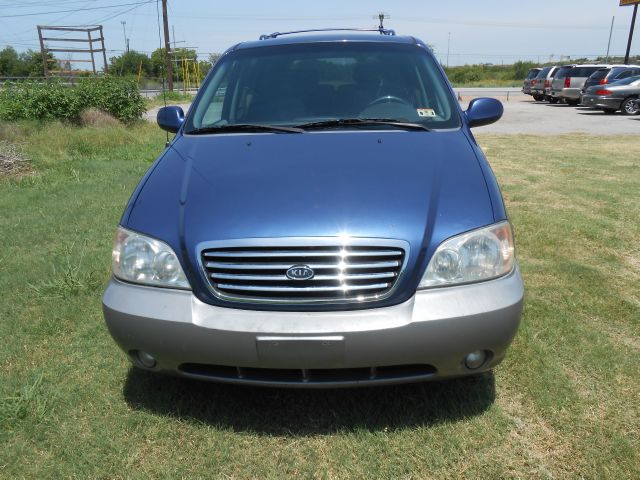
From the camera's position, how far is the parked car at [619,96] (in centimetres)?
1664

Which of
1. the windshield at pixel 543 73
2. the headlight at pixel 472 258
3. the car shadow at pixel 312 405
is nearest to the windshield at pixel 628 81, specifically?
the windshield at pixel 543 73

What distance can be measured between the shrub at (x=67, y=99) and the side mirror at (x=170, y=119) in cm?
923

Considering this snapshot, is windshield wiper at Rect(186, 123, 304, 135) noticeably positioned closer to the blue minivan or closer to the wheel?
the blue minivan

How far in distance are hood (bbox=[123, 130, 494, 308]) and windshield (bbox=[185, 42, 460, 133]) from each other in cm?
37

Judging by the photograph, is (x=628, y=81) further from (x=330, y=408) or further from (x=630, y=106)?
(x=330, y=408)

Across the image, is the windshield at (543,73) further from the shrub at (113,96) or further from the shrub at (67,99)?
the shrub at (67,99)

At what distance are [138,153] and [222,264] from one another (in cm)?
824

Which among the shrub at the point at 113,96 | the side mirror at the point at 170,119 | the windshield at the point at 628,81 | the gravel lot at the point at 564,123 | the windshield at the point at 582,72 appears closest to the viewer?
the side mirror at the point at 170,119

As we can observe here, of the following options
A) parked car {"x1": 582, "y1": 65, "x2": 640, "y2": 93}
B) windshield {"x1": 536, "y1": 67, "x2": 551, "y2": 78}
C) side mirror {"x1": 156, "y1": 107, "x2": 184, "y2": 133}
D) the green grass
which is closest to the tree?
the green grass

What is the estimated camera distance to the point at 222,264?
1987mm

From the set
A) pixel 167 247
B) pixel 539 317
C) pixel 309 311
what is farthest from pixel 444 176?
pixel 539 317

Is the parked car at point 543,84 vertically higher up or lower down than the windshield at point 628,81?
lower down

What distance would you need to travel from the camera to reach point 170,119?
3381mm

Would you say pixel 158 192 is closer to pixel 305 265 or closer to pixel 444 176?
pixel 305 265
